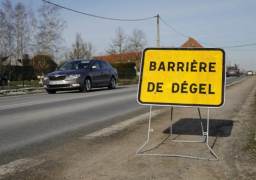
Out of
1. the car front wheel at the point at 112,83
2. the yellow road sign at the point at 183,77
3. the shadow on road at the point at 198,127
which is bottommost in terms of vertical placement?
the shadow on road at the point at 198,127

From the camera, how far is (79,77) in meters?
15.4

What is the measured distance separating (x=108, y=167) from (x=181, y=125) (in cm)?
305

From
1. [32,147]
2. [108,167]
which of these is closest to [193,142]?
[108,167]

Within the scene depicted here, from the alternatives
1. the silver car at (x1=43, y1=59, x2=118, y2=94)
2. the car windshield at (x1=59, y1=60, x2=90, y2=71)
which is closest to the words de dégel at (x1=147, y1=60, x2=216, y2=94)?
the silver car at (x1=43, y1=59, x2=118, y2=94)

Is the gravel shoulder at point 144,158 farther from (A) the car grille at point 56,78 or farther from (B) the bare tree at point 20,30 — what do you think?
(B) the bare tree at point 20,30

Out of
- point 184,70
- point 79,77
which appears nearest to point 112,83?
point 79,77

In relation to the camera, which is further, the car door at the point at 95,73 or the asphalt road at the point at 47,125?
the car door at the point at 95,73

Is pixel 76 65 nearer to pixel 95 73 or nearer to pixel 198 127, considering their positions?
pixel 95 73

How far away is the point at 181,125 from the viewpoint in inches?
257

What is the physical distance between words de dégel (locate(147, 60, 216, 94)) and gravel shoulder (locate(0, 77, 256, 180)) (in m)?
0.81

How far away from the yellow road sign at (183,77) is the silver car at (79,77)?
1070 cm

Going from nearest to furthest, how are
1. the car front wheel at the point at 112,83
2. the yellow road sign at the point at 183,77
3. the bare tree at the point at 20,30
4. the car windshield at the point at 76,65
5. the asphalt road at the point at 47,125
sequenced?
1. the yellow road sign at the point at 183,77
2. the asphalt road at the point at 47,125
3. the car windshield at the point at 76,65
4. the car front wheel at the point at 112,83
5. the bare tree at the point at 20,30

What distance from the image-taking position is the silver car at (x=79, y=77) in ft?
50.2

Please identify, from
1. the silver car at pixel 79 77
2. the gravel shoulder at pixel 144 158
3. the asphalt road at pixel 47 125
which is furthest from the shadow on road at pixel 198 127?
the silver car at pixel 79 77
